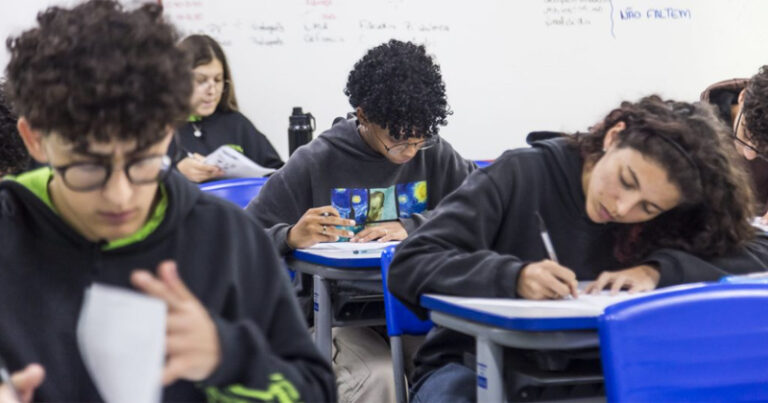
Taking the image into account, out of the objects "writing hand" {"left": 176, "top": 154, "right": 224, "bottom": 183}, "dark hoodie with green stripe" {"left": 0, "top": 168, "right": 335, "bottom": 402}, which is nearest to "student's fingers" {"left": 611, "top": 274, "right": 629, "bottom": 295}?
"dark hoodie with green stripe" {"left": 0, "top": 168, "right": 335, "bottom": 402}

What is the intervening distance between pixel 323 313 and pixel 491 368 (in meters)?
1.02

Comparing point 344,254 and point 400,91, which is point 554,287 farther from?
point 400,91

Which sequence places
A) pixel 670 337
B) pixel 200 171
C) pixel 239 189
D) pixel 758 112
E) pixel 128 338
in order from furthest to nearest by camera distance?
pixel 200 171 → pixel 239 189 → pixel 758 112 → pixel 670 337 → pixel 128 338

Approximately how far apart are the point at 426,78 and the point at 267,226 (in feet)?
2.37

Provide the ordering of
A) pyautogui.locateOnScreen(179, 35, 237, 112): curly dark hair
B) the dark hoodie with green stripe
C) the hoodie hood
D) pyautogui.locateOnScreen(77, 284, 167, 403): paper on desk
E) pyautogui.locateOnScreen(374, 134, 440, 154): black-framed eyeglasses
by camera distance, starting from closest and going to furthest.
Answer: pyautogui.locateOnScreen(77, 284, 167, 403): paper on desk → the dark hoodie with green stripe → the hoodie hood → pyautogui.locateOnScreen(374, 134, 440, 154): black-framed eyeglasses → pyautogui.locateOnScreen(179, 35, 237, 112): curly dark hair

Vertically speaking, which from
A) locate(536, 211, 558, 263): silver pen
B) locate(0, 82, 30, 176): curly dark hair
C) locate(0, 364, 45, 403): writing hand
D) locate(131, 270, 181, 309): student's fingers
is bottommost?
→ locate(536, 211, 558, 263): silver pen

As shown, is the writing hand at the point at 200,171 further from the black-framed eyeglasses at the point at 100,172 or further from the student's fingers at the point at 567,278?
the black-framed eyeglasses at the point at 100,172

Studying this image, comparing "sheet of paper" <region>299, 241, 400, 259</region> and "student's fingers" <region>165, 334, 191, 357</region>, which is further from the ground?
"student's fingers" <region>165, 334, 191, 357</region>

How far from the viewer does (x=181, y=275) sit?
51.3 inches

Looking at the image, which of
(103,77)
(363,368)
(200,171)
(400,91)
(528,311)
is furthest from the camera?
(200,171)

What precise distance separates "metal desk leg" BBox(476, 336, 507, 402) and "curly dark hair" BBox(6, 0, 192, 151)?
32.2 inches

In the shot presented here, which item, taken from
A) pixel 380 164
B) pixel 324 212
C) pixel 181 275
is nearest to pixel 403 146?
pixel 380 164

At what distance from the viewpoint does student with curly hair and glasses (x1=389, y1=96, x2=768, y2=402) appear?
6.42 ft

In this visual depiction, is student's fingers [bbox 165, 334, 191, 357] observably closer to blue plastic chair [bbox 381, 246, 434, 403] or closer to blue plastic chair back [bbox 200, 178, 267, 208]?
blue plastic chair [bbox 381, 246, 434, 403]
